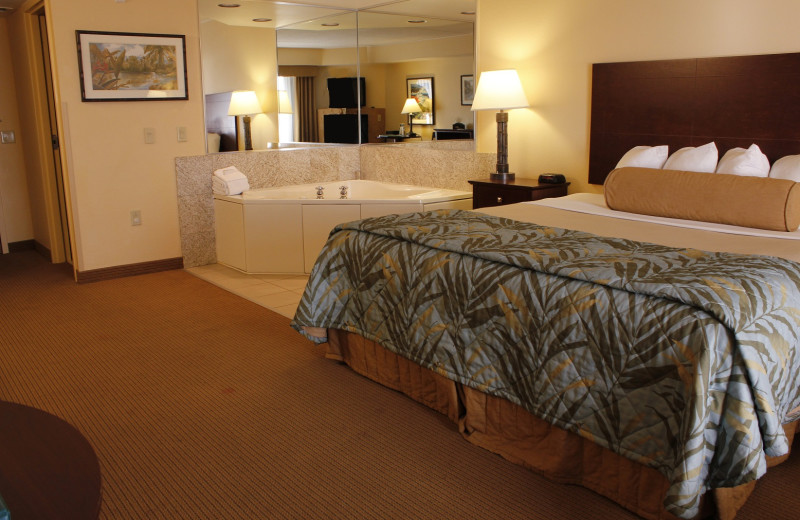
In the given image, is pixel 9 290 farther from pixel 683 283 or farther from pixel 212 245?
pixel 683 283

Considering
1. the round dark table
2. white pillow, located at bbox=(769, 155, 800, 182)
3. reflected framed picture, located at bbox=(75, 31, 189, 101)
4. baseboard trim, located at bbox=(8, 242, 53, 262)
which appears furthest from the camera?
baseboard trim, located at bbox=(8, 242, 53, 262)

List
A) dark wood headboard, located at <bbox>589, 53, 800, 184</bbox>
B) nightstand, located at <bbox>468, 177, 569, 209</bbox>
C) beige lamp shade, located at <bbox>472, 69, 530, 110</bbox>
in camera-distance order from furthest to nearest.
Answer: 1. beige lamp shade, located at <bbox>472, 69, 530, 110</bbox>
2. nightstand, located at <bbox>468, 177, 569, 209</bbox>
3. dark wood headboard, located at <bbox>589, 53, 800, 184</bbox>

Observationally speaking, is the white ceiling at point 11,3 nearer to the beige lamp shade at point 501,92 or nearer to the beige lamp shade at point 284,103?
the beige lamp shade at point 284,103

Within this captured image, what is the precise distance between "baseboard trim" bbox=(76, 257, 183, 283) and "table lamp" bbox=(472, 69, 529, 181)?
2587 millimetres

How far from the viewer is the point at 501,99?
182 inches

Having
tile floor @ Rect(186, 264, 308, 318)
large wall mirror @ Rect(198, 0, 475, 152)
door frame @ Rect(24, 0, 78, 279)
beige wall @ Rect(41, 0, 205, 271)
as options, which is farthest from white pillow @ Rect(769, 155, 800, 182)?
door frame @ Rect(24, 0, 78, 279)

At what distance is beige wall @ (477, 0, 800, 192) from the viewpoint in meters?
3.61

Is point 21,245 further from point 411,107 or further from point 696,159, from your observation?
point 696,159

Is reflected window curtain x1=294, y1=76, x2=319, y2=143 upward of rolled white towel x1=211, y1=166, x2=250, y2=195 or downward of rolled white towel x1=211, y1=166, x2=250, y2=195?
Answer: upward

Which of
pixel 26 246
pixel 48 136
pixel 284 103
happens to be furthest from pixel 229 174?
pixel 26 246

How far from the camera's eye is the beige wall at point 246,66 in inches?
209

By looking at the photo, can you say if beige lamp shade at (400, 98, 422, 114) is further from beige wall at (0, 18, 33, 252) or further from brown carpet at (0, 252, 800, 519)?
beige wall at (0, 18, 33, 252)

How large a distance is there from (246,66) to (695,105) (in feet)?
11.4

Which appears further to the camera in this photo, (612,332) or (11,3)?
(11,3)
